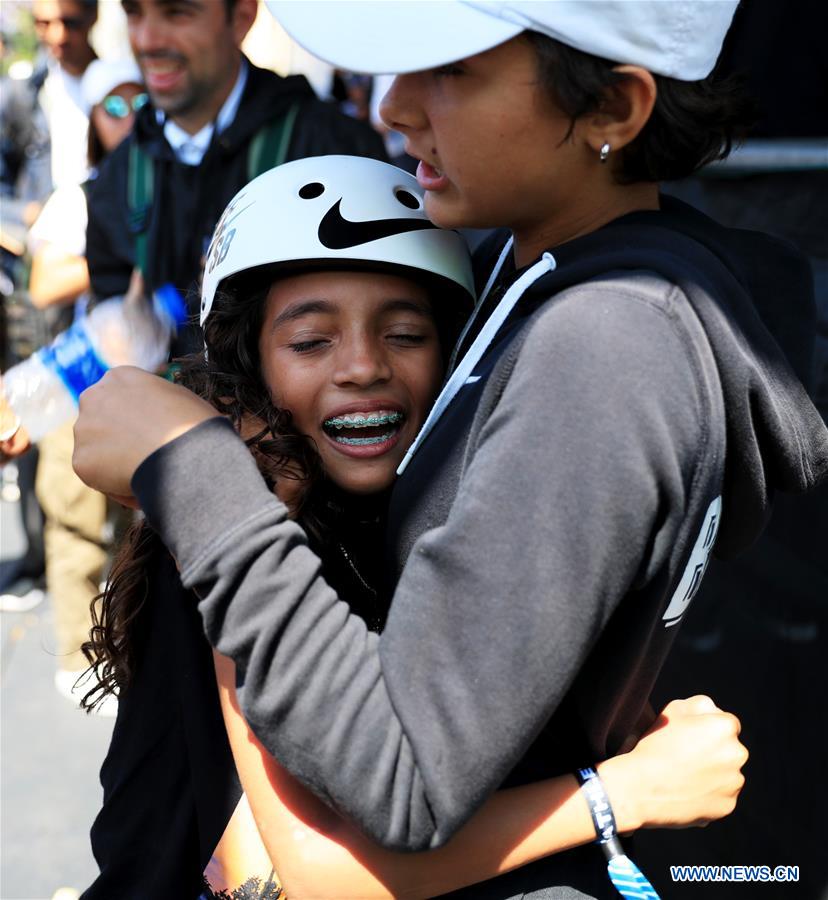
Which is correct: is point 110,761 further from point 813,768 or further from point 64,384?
point 813,768

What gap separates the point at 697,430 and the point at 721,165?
9.17ft

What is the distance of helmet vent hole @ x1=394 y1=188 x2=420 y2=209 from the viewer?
84.6 inches

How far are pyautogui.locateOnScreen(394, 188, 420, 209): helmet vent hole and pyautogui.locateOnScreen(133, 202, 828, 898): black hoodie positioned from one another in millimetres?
738

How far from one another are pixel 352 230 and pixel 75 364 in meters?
1.07

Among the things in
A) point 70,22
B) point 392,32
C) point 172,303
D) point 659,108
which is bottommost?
point 172,303

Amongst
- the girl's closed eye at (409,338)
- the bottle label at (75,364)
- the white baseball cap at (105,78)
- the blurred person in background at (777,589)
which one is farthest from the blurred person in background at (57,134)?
the girl's closed eye at (409,338)

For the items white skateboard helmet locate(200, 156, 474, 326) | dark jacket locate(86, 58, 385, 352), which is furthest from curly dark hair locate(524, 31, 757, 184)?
dark jacket locate(86, 58, 385, 352)

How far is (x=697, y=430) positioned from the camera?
1319mm

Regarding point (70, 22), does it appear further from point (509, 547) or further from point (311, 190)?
point (509, 547)

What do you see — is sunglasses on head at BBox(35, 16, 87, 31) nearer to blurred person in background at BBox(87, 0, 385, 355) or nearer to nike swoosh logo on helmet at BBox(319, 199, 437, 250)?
blurred person in background at BBox(87, 0, 385, 355)

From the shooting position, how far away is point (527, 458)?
1.27 meters

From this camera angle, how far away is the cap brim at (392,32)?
141 cm

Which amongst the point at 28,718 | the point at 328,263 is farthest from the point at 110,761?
the point at 28,718

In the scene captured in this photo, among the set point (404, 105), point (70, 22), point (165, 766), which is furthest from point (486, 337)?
point (70, 22)
